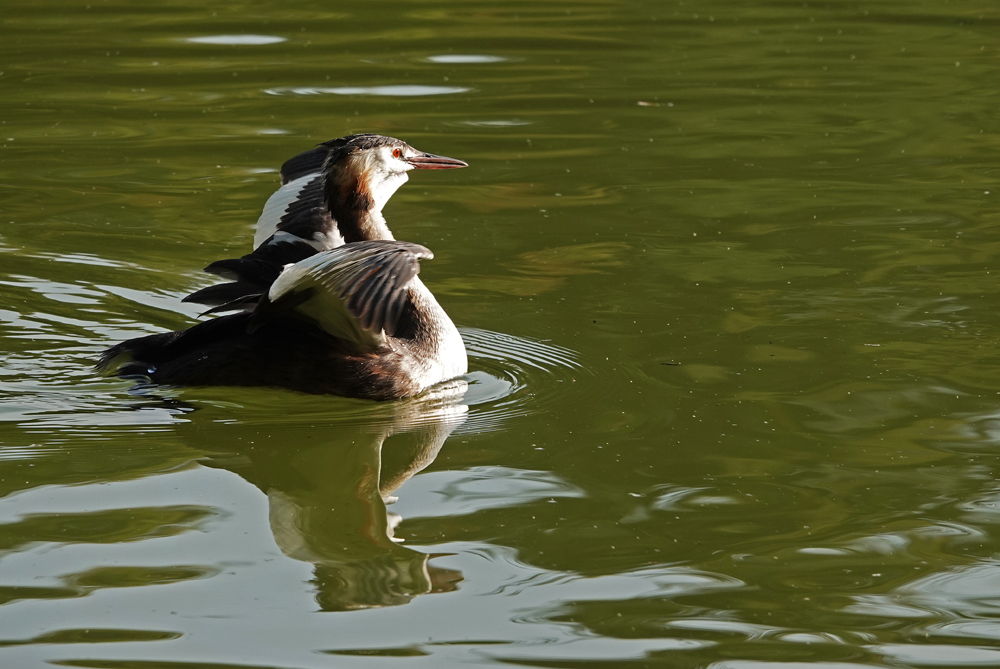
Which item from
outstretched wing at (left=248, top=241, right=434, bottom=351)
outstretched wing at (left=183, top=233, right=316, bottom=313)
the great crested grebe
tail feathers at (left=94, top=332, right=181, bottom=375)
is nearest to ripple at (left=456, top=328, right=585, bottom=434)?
the great crested grebe

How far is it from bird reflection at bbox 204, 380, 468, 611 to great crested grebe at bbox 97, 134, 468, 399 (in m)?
0.22

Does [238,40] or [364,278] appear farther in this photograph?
[238,40]

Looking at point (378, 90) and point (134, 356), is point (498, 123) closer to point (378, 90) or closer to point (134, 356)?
point (378, 90)

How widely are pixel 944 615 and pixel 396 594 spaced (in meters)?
1.80

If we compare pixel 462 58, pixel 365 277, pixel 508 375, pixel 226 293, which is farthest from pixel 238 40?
pixel 365 277

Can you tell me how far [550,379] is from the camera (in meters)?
6.70

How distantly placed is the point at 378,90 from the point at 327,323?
6074mm

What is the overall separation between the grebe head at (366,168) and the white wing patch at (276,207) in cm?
42

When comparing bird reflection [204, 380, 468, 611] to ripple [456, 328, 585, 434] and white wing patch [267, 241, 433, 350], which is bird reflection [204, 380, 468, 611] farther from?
white wing patch [267, 241, 433, 350]

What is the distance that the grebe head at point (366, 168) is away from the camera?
7035 mm

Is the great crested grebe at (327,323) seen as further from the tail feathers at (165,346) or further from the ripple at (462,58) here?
the ripple at (462,58)

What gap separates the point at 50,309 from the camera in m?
7.63

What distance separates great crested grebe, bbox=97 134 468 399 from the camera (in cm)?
579

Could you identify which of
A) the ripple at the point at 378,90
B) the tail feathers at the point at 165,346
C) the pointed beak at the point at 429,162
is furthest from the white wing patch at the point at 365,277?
the ripple at the point at 378,90
